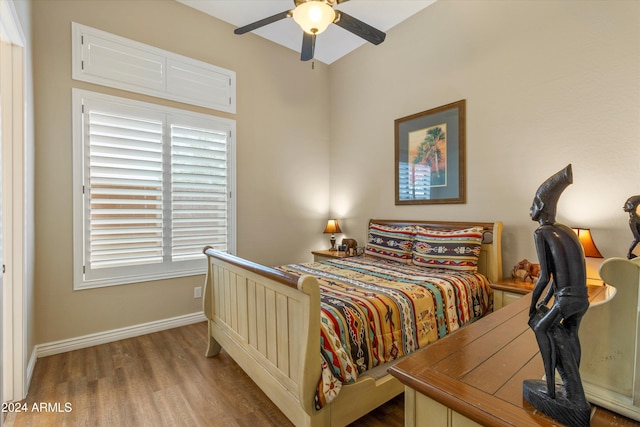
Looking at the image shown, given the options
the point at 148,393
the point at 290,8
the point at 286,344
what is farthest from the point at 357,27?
the point at 148,393

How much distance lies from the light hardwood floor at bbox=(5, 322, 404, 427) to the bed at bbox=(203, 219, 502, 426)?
183mm

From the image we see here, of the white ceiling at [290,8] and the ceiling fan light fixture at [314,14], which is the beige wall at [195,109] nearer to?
the white ceiling at [290,8]

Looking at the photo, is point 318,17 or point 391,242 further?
→ point 391,242

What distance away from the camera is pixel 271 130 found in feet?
13.0

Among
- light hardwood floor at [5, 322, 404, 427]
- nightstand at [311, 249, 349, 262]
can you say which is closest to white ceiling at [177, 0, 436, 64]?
nightstand at [311, 249, 349, 262]

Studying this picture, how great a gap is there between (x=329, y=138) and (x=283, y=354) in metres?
3.58

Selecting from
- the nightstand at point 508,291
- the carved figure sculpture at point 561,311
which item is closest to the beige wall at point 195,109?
the nightstand at point 508,291

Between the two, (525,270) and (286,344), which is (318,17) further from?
(525,270)

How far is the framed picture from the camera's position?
310 cm

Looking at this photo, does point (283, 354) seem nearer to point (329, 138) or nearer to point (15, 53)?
point (15, 53)

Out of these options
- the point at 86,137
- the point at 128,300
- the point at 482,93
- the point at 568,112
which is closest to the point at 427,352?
the point at 568,112

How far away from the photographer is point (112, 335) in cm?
286

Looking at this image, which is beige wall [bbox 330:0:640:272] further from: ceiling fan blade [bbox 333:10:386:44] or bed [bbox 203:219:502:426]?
ceiling fan blade [bbox 333:10:386:44]

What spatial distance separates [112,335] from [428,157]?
372cm
